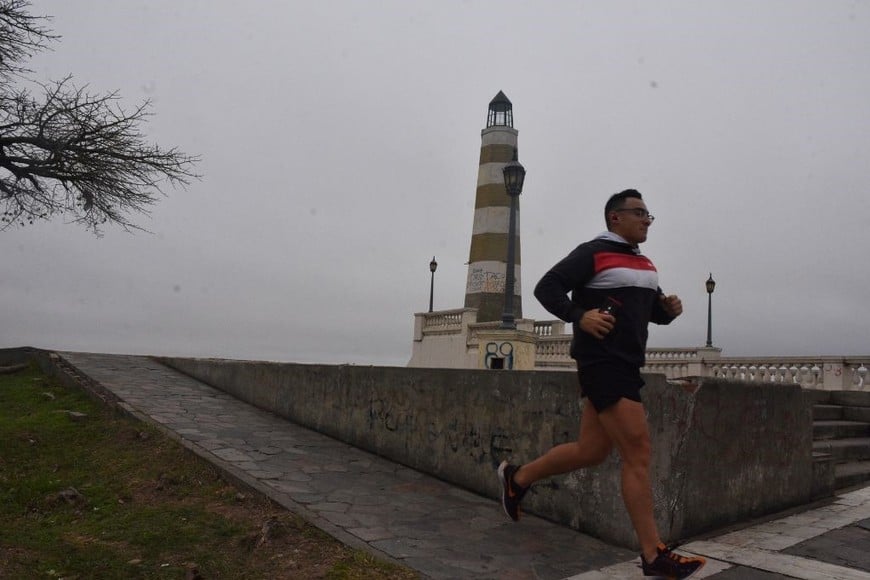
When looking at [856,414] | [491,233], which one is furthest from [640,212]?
[491,233]

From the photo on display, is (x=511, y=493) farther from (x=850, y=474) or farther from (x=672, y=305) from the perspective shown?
(x=850, y=474)

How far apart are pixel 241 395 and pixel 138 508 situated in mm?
5830

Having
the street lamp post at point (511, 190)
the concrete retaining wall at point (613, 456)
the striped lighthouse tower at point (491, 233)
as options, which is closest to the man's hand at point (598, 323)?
the concrete retaining wall at point (613, 456)

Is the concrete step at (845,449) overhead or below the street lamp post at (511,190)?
below

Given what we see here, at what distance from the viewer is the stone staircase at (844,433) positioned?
6.29m

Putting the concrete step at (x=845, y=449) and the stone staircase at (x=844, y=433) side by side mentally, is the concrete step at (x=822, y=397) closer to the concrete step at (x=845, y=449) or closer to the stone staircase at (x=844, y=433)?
the stone staircase at (x=844, y=433)

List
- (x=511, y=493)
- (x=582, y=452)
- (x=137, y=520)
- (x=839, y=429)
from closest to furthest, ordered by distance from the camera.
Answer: (x=582, y=452) < (x=511, y=493) < (x=137, y=520) < (x=839, y=429)

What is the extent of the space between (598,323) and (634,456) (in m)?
0.67

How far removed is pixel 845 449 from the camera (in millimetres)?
6812

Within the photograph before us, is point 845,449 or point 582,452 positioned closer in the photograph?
point 582,452

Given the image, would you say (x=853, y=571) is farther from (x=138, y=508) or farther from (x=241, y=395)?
(x=241, y=395)

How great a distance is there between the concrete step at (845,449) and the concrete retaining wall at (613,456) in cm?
109

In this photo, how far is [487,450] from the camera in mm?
5555

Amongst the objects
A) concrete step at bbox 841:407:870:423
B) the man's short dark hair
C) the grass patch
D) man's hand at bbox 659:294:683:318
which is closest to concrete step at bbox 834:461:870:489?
concrete step at bbox 841:407:870:423
